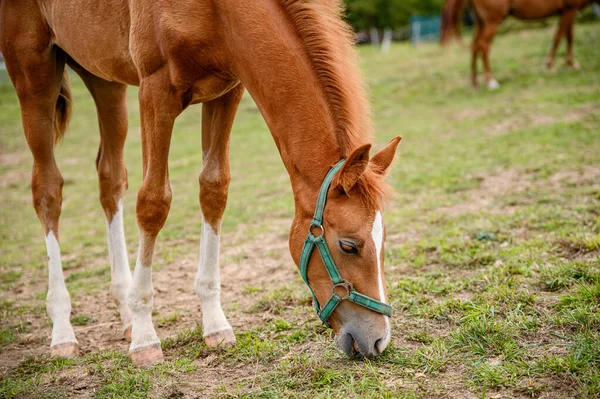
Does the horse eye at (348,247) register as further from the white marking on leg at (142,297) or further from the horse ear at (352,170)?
the white marking on leg at (142,297)

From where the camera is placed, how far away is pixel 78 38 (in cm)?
339

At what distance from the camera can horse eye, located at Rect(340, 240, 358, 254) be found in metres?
2.44

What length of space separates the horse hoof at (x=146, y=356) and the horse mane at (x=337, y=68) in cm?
159

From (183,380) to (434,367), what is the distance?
1.29m

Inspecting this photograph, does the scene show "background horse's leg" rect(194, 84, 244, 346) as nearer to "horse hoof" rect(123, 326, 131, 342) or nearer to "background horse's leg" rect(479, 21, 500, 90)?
"horse hoof" rect(123, 326, 131, 342)

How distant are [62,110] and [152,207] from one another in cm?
161

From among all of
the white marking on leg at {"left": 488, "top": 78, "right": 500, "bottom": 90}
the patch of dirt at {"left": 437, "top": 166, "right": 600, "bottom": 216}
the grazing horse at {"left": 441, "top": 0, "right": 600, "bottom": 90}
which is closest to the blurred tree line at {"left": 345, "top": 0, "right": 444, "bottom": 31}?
the grazing horse at {"left": 441, "top": 0, "right": 600, "bottom": 90}

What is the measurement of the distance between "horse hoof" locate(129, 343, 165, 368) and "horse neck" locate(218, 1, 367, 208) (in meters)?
1.27

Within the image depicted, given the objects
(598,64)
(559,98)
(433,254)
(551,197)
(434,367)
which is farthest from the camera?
(598,64)

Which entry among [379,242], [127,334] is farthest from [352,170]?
[127,334]

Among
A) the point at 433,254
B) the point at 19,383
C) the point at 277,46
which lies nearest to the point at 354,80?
the point at 277,46

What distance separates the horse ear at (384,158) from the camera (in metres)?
2.51

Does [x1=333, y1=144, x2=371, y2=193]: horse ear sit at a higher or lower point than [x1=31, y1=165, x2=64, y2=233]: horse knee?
higher

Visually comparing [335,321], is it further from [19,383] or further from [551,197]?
[551,197]
